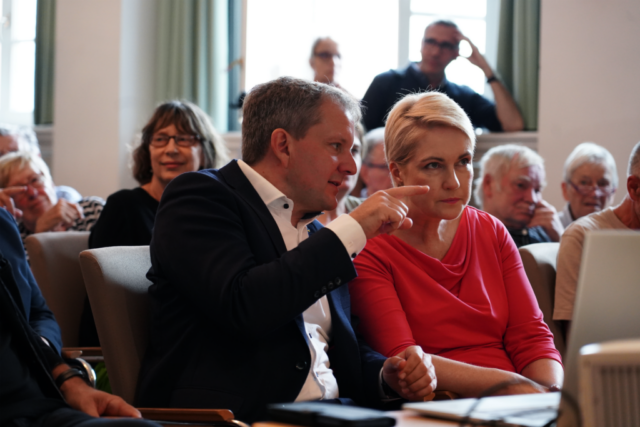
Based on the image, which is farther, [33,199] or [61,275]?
[33,199]

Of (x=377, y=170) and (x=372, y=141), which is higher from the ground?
(x=372, y=141)

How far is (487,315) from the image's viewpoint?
1.76 meters

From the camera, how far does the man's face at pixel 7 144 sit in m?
4.16

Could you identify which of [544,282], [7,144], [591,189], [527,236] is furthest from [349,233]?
[7,144]

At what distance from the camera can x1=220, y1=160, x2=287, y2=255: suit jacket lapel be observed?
1.53 meters

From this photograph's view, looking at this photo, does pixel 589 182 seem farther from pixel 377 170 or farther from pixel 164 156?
pixel 164 156

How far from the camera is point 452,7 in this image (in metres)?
4.48

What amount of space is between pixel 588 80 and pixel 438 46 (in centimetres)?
86

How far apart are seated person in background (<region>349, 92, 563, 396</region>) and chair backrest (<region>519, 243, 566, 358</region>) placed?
22cm

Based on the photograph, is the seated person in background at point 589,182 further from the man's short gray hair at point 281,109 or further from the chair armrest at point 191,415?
the chair armrest at point 191,415

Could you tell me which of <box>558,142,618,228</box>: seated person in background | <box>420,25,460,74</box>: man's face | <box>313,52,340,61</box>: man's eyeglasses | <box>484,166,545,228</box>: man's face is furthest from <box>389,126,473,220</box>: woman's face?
<box>313,52,340,61</box>: man's eyeglasses

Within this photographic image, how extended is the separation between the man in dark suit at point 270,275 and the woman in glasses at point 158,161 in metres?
1.14

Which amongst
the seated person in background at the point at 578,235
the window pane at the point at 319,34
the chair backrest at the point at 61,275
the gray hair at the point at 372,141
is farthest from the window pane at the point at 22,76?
the seated person in background at the point at 578,235

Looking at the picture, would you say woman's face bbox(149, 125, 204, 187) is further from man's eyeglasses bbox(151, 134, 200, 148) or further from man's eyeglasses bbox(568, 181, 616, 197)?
man's eyeglasses bbox(568, 181, 616, 197)
